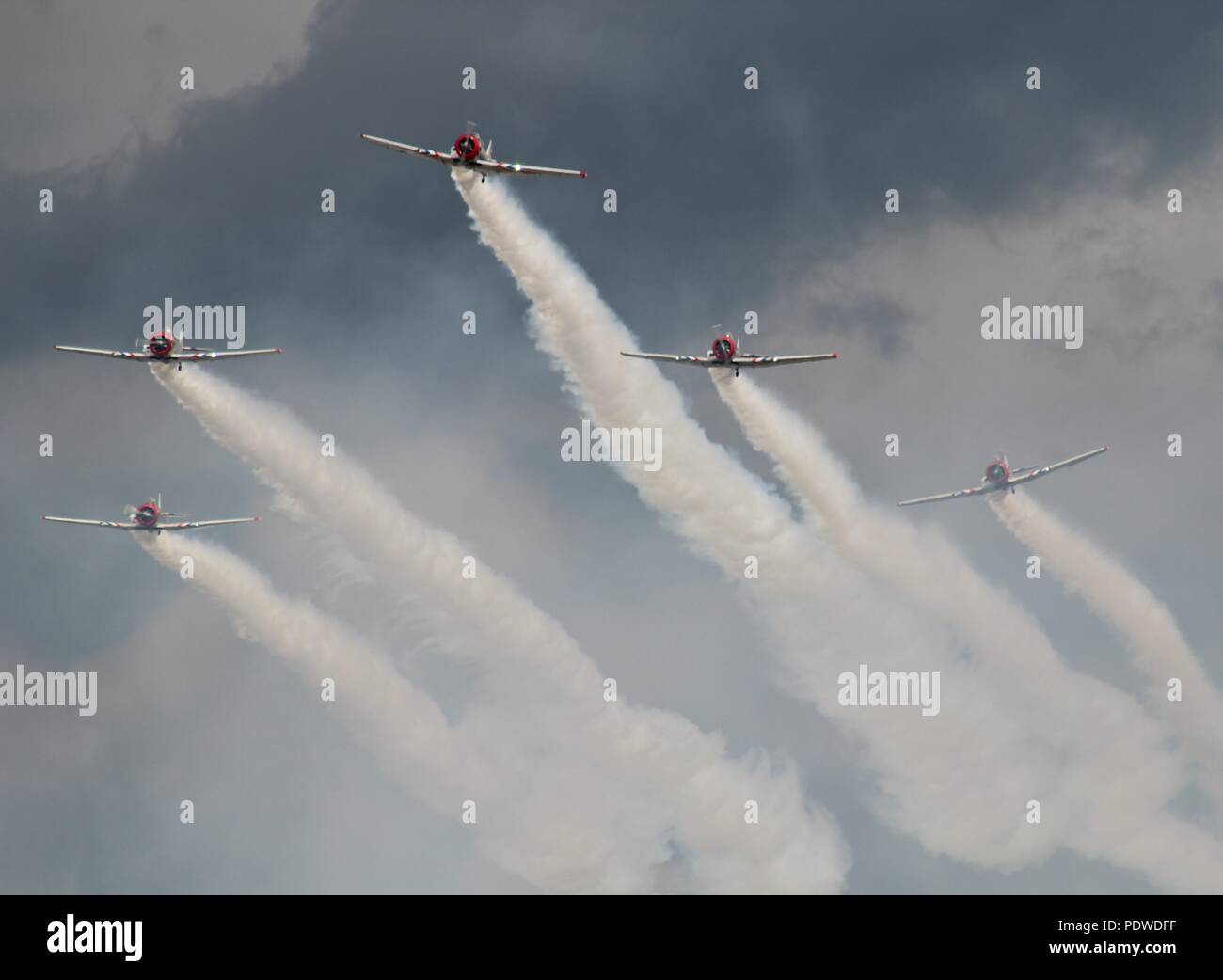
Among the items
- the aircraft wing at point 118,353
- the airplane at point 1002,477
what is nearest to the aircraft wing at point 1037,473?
the airplane at point 1002,477

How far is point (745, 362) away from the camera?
383ft

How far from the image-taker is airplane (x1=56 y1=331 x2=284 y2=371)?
119875 millimetres

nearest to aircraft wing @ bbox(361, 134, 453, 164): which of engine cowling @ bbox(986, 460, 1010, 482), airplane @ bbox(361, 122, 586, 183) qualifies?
airplane @ bbox(361, 122, 586, 183)

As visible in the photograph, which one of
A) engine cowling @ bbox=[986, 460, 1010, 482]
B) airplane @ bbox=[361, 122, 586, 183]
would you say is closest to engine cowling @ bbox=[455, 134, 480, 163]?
airplane @ bbox=[361, 122, 586, 183]

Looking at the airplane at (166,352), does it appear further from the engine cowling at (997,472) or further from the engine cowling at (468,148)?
the engine cowling at (997,472)

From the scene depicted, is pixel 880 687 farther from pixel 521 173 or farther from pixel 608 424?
pixel 521 173

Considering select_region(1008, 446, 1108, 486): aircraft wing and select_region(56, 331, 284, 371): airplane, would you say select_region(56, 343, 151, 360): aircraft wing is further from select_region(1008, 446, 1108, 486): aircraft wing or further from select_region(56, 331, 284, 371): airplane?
select_region(1008, 446, 1108, 486): aircraft wing

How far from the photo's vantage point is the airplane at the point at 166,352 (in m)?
120

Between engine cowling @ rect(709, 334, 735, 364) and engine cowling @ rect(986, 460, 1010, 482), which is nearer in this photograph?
engine cowling @ rect(709, 334, 735, 364)

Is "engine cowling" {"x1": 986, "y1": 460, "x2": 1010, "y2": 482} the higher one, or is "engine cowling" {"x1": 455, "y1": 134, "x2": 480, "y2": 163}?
"engine cowling" {"x1": 455, "y1": 134, "x2": 480, "y2": 163}

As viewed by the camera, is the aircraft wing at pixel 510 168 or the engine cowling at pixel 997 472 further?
the engine cowling at pixel 997 472

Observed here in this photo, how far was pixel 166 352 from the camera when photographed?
120125 millimetres
